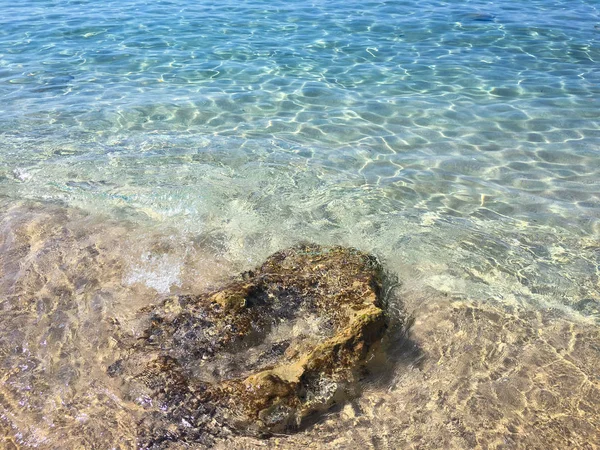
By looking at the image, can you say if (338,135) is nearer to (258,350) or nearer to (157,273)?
(157,273)

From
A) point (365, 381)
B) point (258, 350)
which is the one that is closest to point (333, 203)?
point (258, 350)

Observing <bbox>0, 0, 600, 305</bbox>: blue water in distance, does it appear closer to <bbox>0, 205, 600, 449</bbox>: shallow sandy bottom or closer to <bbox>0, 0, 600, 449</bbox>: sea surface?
<bbox>0, 0, 600, 449</bbox>: sea surface

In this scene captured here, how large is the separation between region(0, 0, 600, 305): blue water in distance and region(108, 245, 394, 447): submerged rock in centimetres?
68

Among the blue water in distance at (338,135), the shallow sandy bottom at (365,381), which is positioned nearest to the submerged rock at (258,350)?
the shallow sandy bottom at (365,381)

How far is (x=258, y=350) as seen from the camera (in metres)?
3.14

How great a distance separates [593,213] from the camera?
481 cm

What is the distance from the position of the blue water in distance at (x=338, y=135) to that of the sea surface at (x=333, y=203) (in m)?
0.03

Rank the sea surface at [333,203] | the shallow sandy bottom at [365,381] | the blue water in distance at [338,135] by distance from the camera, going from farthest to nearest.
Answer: the blue water in distance at [338,135] → the sea surface at [333,203] → the shallow sandy bottom at [365,381]

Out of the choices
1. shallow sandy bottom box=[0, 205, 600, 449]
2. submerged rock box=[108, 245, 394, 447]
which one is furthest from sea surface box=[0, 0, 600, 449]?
submerged rock box=[108, 245, 394, 447]

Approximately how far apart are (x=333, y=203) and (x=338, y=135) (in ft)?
5.75

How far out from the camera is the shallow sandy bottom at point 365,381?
2.66m

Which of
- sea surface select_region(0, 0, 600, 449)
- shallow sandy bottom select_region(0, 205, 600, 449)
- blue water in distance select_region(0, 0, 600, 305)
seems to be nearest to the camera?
shallow sandy bottom select_region(0, 205, 600, 449)

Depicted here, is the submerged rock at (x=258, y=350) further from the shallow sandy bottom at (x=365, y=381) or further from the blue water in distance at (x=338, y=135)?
the blue water in distance at (x=338, y=135)

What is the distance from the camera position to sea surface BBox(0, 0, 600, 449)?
113 inches
